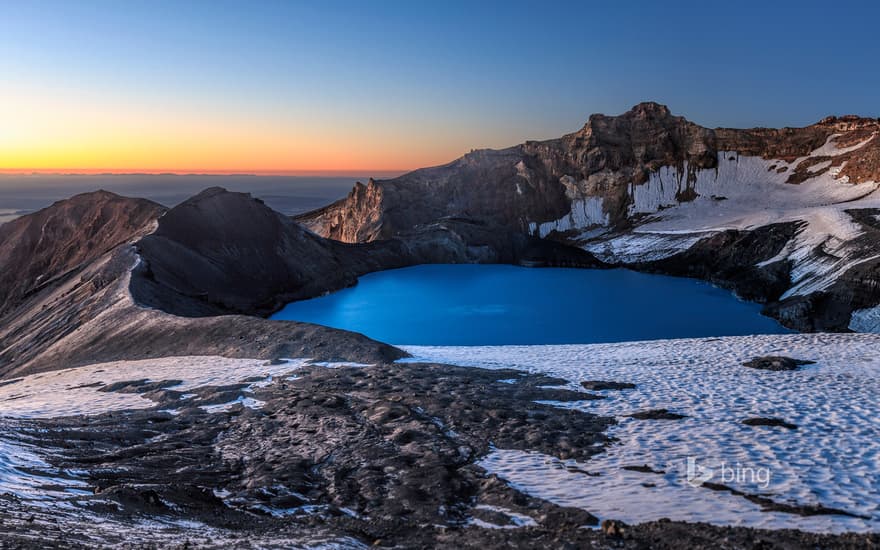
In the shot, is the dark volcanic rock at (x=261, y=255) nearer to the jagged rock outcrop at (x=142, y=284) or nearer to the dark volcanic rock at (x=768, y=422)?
the jagged rock outcrop at (x=142, y=284)

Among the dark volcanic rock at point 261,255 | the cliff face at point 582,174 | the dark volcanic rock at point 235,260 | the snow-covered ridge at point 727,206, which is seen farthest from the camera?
the cliff face at point 582,174

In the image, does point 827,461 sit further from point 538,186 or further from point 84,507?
point 538,186

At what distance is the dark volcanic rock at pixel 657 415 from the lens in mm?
14402

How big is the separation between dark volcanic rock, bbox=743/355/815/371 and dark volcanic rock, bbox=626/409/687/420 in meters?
6.04

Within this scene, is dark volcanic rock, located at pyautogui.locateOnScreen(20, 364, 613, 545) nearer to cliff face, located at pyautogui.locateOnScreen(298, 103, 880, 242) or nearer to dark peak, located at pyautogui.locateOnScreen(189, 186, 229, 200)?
dark peak, located at pyautogui.locateOnScreen(189, 186, 229, 200)

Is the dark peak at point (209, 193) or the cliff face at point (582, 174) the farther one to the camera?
the cliff face at point (582, 174)

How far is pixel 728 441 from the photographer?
12.6m

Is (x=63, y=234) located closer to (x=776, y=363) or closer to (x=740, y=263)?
(x=776, y=363)

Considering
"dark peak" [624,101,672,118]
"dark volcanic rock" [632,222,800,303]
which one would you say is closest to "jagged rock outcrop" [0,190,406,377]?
"dark volcanic rock" [632,222,800,303]

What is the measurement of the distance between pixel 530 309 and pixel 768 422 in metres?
33.6

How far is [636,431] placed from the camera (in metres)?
13.6

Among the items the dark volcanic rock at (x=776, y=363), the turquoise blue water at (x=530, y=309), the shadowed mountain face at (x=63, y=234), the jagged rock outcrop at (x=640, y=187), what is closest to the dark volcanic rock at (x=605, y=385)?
the dark volcanic rock at (x=776, y=363)

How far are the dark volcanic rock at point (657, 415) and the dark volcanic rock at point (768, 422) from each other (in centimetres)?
135

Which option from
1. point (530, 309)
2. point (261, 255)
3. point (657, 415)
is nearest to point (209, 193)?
point (261, 255)
